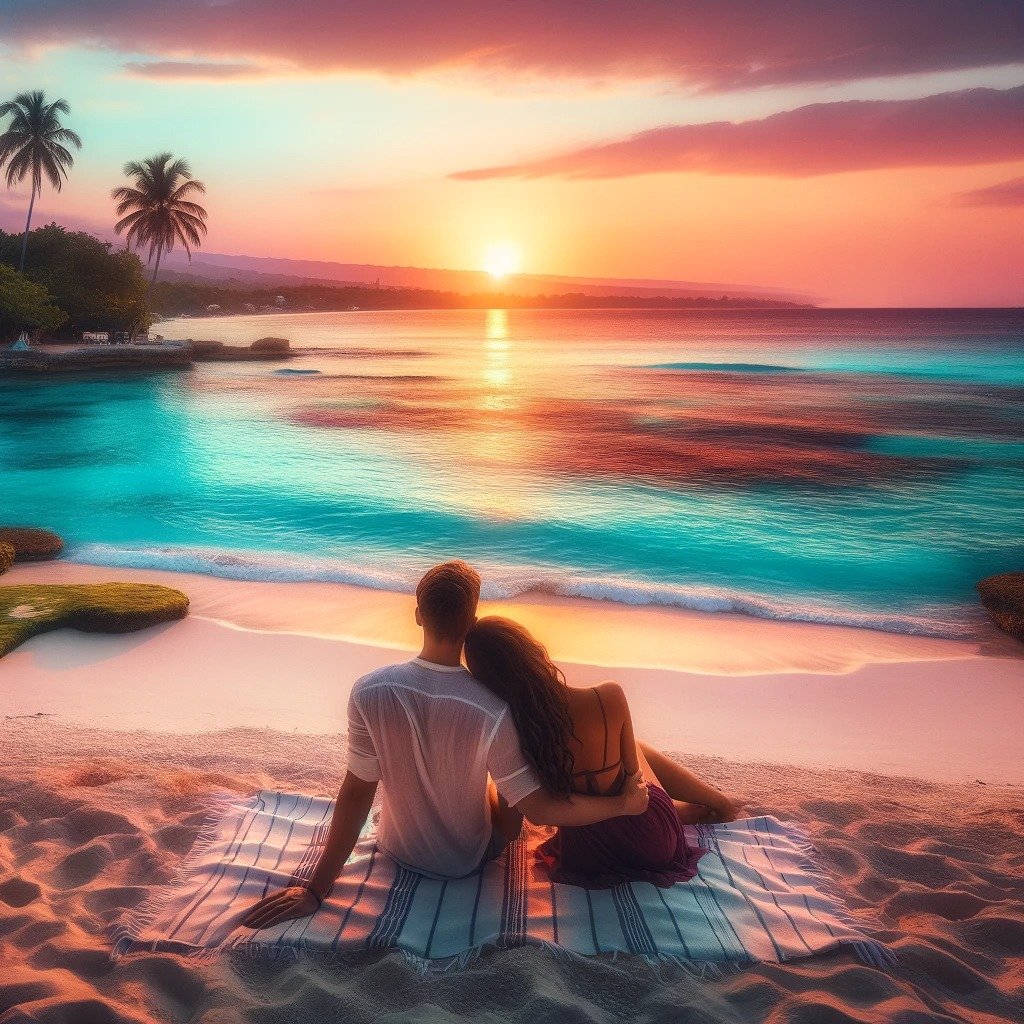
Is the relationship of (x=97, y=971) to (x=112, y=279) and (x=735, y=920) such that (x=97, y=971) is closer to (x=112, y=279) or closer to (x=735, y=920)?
(x=735, y=920)

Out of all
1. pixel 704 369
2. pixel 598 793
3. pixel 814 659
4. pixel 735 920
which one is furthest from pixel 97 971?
pixel 704 369

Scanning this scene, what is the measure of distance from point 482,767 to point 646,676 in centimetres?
504

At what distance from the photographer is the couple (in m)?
3.21

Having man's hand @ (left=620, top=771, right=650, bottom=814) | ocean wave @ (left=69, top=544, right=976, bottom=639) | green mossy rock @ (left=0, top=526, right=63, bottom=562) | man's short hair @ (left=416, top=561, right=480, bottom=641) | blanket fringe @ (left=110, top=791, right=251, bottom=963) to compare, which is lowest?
ocean wave @ (left=69, top=544, right=976, bottom=639)

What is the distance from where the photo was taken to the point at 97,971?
315 cm

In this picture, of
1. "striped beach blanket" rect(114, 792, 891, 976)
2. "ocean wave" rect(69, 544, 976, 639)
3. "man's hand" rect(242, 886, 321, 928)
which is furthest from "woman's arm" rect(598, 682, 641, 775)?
"ocean wave" rect(69, 544, 976, 639)

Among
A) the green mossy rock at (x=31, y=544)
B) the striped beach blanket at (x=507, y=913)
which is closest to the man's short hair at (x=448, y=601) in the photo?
the striped beach blanket at (x=507, y=913)

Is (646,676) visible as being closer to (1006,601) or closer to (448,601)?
(1006,601)

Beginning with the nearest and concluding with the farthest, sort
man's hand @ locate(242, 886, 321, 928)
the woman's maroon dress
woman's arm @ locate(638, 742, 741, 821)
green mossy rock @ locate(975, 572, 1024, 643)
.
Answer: man's hand @ locate(242, 886, 321, 928)
the woman's maroon dress
woman's arm @ locate(638, 742, 741, 821)
green mossy rock @ locate(975, 572, 1024, 643)

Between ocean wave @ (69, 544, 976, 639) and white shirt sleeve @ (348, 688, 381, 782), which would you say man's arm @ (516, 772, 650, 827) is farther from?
ocean wave @ (69, 544, 976, 639)

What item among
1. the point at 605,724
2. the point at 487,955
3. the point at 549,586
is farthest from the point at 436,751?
the point at 549,586

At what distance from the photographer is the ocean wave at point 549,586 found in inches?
427

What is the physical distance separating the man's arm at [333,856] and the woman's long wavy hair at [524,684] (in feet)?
2.36

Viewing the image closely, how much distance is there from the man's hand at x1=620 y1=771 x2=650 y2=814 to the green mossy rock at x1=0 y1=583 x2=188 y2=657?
267 inches
